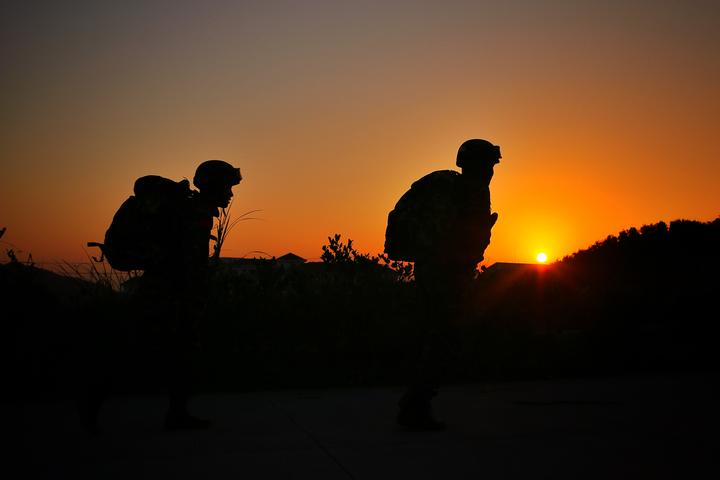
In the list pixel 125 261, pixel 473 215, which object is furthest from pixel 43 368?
pixel 473 215

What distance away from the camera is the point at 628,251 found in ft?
109

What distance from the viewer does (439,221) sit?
5387mm

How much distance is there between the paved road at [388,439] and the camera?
12.1 ft

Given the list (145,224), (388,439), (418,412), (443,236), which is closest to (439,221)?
(443,236)

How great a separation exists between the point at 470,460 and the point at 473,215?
216cm

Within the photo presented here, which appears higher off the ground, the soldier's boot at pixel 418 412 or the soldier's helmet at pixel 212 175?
the soldier's helmet at pixel 212 175

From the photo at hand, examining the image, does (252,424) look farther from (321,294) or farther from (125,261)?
(321,294)

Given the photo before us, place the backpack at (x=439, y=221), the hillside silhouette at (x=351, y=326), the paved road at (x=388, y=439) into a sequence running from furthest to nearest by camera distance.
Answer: the hillside silhouette at (x=351, y=326) → the backpack at (x=439, y=221) → the paved road at (x=388, y=439)

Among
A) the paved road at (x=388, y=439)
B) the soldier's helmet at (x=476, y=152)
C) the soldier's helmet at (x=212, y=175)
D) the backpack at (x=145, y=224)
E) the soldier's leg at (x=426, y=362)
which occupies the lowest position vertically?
the paved road at (x=388, y=439)

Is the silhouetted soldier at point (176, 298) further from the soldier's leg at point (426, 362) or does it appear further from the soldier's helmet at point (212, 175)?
the soldier's leg at point (426, 362)

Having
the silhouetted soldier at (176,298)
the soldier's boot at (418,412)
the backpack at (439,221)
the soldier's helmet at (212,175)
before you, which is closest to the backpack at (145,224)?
the silhouetted soldier at (176,298)

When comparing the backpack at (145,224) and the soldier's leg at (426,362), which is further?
the backpack at (145,224)

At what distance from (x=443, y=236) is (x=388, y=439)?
1.66 metres

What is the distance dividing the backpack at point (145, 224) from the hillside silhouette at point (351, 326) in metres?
2.04
